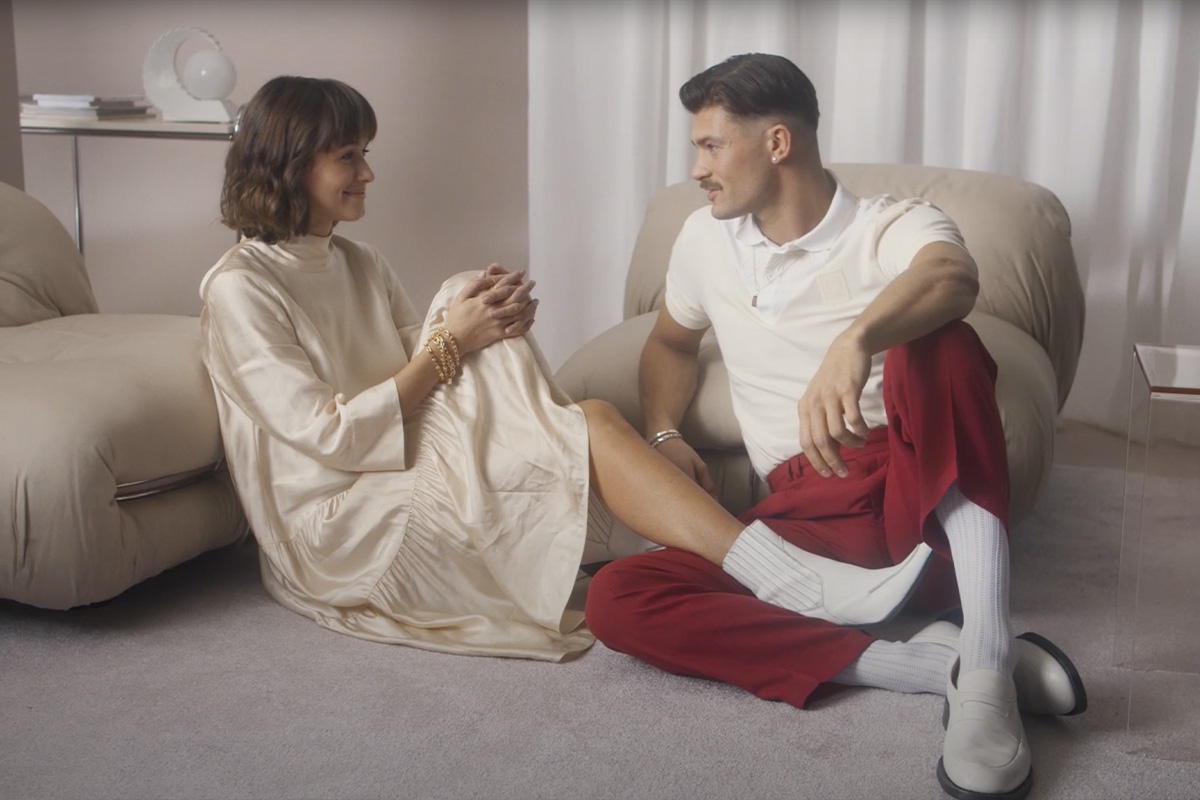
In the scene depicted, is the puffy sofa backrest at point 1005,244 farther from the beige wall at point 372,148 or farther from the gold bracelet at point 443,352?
the beige wall at point 372,148

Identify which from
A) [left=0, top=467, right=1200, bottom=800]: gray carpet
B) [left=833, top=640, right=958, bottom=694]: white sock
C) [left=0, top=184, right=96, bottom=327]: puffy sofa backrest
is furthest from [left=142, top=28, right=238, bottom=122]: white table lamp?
[left=833, top=640, right=958, bottom=694]: white sock

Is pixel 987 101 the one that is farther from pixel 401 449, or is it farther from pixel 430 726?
pixel 430 726

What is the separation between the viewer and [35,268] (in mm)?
2227

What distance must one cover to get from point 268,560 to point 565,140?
5.57 ft

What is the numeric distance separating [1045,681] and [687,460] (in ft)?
1.95

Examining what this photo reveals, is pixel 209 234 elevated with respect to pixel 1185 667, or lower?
elevated

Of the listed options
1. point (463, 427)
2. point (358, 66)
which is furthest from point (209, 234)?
point (463, 427)

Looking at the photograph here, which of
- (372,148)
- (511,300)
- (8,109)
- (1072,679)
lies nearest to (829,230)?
(511,300)

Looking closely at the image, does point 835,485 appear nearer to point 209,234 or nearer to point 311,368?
point 311,368

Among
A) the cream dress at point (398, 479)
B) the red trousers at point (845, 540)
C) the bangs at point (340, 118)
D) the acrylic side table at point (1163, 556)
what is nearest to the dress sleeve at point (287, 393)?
the cream dress at point (398, 479)

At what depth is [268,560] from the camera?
72.2 inches

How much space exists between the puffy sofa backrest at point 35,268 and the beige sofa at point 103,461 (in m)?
0.14

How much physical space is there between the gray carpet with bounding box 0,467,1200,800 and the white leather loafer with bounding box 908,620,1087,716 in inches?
1.1

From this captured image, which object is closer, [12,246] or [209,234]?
[12,246]
